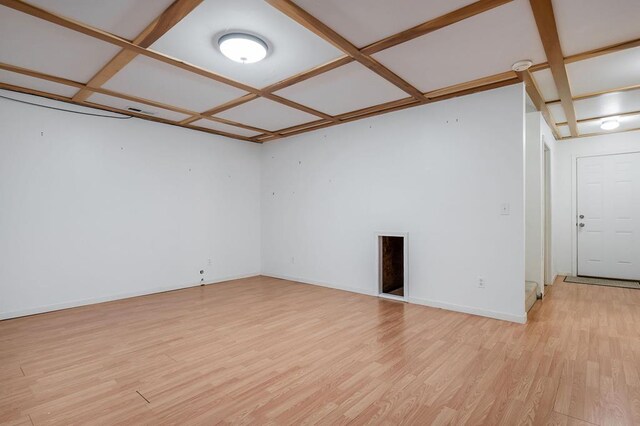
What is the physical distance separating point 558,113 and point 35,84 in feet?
22.4

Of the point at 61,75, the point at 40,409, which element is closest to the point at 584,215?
the point at 40,409

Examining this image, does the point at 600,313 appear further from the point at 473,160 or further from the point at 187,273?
the point at 187,273

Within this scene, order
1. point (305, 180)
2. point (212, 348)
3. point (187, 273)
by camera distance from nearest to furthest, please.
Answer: point (212, 348)
point (187, 273)
point (305, 180)

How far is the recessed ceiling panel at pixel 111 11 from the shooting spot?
217 cm

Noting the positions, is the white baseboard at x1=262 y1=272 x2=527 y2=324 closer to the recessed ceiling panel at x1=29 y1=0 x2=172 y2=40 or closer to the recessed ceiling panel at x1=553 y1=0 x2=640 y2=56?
the recessed ceiling panel at x1=553 y1=0 x2=640 y2=56

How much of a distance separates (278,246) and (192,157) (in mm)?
2282

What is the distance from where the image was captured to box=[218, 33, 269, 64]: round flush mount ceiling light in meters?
2.50

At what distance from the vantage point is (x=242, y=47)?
256cm

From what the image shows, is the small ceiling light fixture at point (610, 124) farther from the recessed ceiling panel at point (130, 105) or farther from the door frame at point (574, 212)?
the recessed ceiling panel at point (130, 105)

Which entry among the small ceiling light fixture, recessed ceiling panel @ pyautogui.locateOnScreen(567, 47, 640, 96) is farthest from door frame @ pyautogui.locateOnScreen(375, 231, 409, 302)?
the small ceiling light fixture

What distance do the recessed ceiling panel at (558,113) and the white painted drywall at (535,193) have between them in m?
0.20

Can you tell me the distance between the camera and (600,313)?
3.85m

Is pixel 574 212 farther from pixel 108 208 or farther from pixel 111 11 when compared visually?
pixel 108 208

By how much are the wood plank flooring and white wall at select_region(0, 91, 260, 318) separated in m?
0.53
